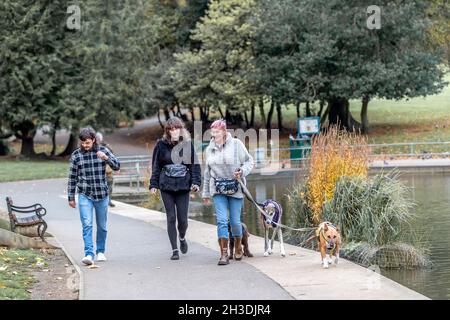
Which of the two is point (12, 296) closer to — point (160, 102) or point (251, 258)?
point (251, 258)

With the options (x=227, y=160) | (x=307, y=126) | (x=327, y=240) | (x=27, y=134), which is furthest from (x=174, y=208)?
(x=27, y=134)

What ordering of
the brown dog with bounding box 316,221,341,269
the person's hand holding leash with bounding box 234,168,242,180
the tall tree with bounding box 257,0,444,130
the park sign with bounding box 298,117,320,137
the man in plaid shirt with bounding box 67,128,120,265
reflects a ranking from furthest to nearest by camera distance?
the tall tree with bounding box 257,0,444,130
the park sign with bounding box 298,117,320,137
the man in plaid shirt with bounding box 67,128,120,265
the person's hand holding leash with bounding box 234,168,242,180
the brown dog with bounding box 316,221,341,269

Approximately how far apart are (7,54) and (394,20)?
2076 cm

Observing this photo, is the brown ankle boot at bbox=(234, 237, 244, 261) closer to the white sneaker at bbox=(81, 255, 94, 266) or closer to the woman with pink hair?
the woman with pink hair

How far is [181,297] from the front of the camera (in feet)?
31.1

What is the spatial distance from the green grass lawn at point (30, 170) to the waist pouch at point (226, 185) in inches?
976

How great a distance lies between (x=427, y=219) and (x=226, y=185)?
8249mm

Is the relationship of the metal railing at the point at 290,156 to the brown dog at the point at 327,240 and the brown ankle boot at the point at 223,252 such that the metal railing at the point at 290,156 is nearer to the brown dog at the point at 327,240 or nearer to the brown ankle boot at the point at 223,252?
the brown ankle boot at the point at 223,252

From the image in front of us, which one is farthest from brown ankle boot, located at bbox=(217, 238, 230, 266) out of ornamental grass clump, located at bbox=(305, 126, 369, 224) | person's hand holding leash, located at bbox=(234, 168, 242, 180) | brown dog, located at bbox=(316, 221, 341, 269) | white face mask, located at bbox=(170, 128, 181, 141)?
ornamental grass clump, located at bbox=(305, 126, 369, 224)

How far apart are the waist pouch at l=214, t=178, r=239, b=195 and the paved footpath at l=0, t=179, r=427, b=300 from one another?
1.03 metres

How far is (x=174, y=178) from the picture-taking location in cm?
1221

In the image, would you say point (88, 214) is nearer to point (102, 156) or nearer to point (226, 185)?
point (102, 156)

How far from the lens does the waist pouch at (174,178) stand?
40.0 ft

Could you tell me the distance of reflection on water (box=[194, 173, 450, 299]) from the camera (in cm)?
1192
